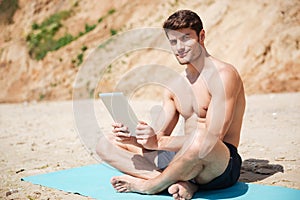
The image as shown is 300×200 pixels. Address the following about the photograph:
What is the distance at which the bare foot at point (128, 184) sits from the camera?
343 centimetres

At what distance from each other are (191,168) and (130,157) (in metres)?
0.76

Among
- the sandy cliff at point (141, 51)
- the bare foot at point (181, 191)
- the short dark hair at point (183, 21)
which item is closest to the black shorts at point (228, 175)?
the bare foot at point (181, 191)

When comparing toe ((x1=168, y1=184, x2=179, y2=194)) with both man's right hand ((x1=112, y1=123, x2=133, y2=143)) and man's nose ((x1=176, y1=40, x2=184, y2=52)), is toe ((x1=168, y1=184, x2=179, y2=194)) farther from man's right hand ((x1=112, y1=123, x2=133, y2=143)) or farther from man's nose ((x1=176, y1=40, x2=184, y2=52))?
man's nose ((x1=176, y1=40, x2=184, y2=52))

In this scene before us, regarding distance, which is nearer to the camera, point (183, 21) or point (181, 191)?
point (181, 191)

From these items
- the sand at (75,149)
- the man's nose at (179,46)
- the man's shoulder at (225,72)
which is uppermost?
the man's nose at (179,46)

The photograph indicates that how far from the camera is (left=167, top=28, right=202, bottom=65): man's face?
11.0ft

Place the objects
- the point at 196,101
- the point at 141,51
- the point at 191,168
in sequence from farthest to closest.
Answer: the point at 141,51
the point at 196,101
the point at 191,168

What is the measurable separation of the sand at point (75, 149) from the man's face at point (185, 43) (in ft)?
4.19

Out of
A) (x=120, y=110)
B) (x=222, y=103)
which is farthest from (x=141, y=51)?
(x=222, y=103)

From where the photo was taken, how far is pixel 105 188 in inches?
145

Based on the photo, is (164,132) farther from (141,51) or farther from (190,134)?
(141,51)

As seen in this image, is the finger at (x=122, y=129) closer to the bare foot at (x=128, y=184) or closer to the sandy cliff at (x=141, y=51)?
the bare foot at (x=128, y=184)

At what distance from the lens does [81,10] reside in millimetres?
17984

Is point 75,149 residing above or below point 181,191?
below
